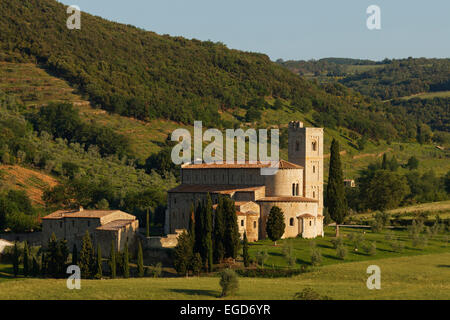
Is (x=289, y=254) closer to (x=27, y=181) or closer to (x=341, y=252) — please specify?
(x=341, y=252)

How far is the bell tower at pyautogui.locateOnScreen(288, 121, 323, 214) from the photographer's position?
79875mm

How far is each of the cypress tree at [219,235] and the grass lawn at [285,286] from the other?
526 cm

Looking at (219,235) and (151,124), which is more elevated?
(151,124)

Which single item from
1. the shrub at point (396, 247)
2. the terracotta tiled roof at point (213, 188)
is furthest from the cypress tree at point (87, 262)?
the shrub at point (396, 247)

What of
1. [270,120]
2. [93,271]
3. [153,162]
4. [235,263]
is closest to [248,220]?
[235,263]

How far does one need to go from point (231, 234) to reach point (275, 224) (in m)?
6.92

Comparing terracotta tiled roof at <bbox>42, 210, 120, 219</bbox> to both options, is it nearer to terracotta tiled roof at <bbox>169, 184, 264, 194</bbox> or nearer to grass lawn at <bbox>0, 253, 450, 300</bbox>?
terracotta tiled roof at <bbox>169, 184, 264, 194</bbox>

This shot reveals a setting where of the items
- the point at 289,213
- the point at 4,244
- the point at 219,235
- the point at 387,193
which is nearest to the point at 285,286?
the point at 219,235

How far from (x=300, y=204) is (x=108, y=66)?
114 metres

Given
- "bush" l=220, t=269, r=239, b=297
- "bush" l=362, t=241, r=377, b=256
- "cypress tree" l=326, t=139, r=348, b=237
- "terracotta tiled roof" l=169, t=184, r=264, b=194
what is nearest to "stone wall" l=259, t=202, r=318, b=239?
"terracotta tiled roof" l=169, t=184, r=264, b=194

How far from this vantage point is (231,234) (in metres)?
65.4

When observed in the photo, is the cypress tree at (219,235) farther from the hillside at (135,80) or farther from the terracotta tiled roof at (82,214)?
the hillside at (135,80)

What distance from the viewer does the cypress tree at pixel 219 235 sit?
64938 mm
